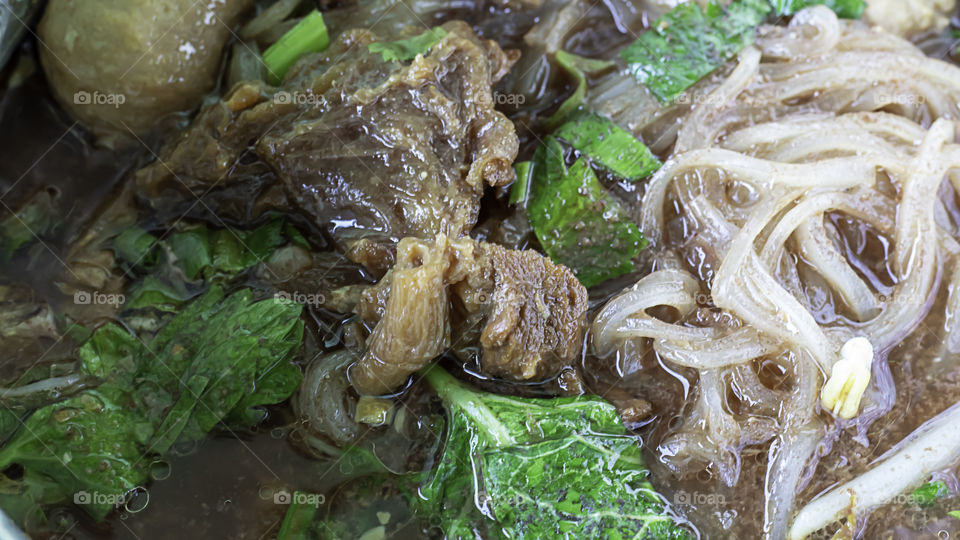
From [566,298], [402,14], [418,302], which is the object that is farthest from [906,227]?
[402,14]

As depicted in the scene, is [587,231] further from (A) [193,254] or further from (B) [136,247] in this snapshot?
(B) [136,247]

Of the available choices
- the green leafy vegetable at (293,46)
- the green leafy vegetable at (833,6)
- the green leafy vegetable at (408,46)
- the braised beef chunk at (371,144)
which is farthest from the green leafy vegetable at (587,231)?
the green leafy vegetable at (833,6)

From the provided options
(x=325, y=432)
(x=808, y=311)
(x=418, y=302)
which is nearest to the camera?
(x=418, y=302)

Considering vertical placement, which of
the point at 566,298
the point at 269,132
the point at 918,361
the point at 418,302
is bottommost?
the point at 918,361

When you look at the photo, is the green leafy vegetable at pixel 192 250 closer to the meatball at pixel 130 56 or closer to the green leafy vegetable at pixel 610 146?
the meatball at pixel 130 56

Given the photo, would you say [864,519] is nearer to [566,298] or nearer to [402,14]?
[566,298]

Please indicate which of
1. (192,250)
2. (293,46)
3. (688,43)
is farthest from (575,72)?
(192,250)
